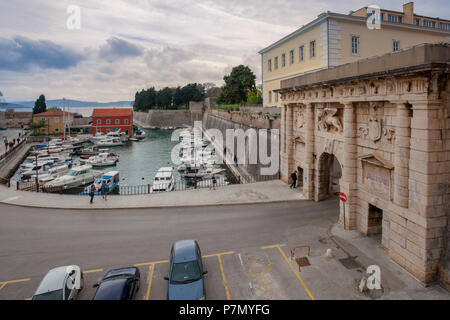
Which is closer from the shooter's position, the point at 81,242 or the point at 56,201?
A: the point at 81,242

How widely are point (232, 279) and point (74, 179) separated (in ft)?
101

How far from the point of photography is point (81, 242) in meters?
13.9

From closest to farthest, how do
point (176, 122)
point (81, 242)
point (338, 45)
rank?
point (81, 242), point (338, 45), point (176, 122)

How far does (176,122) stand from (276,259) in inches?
4380

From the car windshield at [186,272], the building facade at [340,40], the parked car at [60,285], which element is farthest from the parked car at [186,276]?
the building facade at [340,40]

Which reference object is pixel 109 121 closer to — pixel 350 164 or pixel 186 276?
pixel 350 164

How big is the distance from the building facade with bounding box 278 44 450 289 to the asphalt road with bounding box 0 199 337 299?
3.21 metres

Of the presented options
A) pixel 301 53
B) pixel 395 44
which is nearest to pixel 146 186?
pixel 301 53

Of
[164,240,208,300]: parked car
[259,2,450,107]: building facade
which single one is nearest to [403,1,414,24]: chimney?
[259,2,450,107]: building facade

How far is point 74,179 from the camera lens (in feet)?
114

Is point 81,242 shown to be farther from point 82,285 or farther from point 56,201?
point 56,201
